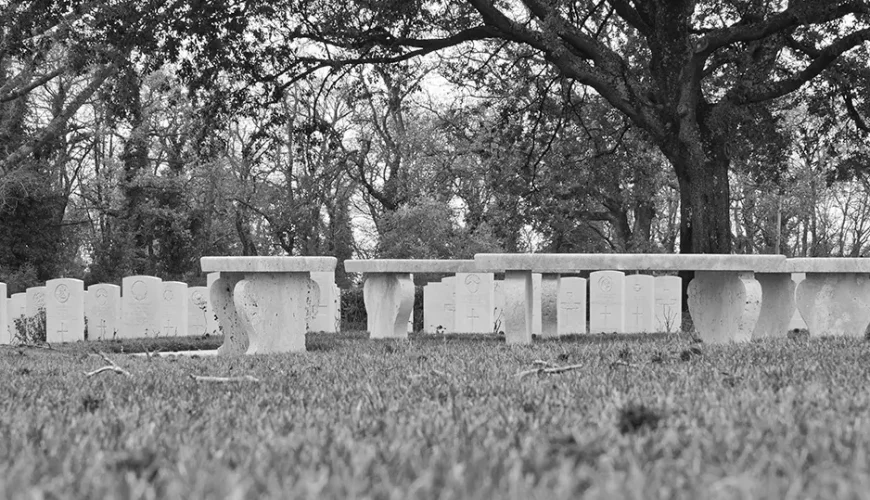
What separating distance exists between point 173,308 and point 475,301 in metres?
5.81

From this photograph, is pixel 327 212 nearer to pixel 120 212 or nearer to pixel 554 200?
pixel 120 212

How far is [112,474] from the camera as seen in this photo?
5.97 feet

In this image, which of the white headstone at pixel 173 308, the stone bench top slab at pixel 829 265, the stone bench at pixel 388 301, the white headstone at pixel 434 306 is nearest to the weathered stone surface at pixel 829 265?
the stone bench top slab at pixel 829 265

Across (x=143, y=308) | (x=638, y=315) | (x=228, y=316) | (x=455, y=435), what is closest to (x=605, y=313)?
(x=638, y=315)

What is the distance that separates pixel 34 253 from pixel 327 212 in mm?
11675

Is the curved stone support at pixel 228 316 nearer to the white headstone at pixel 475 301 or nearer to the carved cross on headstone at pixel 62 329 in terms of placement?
the carved cross on headstone at pixel 62 329

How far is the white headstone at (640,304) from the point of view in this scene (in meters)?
16.1

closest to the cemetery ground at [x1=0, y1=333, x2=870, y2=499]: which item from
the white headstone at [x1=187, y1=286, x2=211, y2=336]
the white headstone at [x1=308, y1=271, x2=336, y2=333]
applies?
the white headstone at [x1=308, y1=271, x2=336, y2=333]

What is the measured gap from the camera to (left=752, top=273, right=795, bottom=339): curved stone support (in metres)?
11.0

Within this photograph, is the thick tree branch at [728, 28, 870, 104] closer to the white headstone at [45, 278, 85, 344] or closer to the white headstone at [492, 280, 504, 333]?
the white headstone at [492, 280, 504, 333]

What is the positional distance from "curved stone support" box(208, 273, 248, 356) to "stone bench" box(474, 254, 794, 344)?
3189mm

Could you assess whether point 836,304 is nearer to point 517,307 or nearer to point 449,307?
point 517,307

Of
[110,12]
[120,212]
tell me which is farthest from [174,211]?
[110,12]

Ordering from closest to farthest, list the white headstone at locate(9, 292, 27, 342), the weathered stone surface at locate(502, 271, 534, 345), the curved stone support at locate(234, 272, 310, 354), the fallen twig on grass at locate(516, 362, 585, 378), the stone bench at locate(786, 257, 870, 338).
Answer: the fallen twig on grass at locate(516, 362, 585, 378)
the curved stone support at locate(234, 272, 310, 354)
the weathered stone surface at locate(502, 271, 534, 345)
the stone bench at locate(786, 257, 870, 338)
the white headstone at locate(9, 292, 27, 342)
